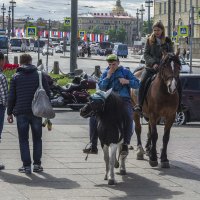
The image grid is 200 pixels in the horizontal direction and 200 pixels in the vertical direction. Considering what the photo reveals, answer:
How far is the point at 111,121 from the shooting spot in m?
11.4

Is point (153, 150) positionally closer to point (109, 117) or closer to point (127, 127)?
point (127, 127)

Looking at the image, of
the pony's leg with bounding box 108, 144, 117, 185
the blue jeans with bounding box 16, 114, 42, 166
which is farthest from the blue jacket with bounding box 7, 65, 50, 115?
the pony's leg with bounding box 108, 144, 117, 185

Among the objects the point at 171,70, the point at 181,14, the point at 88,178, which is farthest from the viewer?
the point at 181,14

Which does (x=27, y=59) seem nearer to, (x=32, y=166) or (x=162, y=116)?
(x=32, y=166)

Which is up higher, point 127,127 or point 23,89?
point 23,89

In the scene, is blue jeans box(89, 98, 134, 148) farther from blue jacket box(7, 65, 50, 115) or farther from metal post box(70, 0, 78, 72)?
metal post box(70, 0, 78, 72)

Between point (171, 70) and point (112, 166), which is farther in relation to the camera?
point (171, 70)

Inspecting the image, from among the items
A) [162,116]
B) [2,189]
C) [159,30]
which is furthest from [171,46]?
[2,189]

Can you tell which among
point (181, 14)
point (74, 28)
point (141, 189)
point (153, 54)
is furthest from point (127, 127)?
point (181, 14)

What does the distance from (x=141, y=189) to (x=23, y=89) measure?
8.13 ft

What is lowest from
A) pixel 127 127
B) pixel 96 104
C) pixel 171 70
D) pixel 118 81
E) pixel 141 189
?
pixel 141 189

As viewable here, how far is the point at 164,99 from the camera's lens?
44.1 feet

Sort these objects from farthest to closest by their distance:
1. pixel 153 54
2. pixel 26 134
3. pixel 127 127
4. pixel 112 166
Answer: pixel 153 54 < pixel 26 134 < pixel 127 127 < pixel 112 166

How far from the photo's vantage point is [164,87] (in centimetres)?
1345
